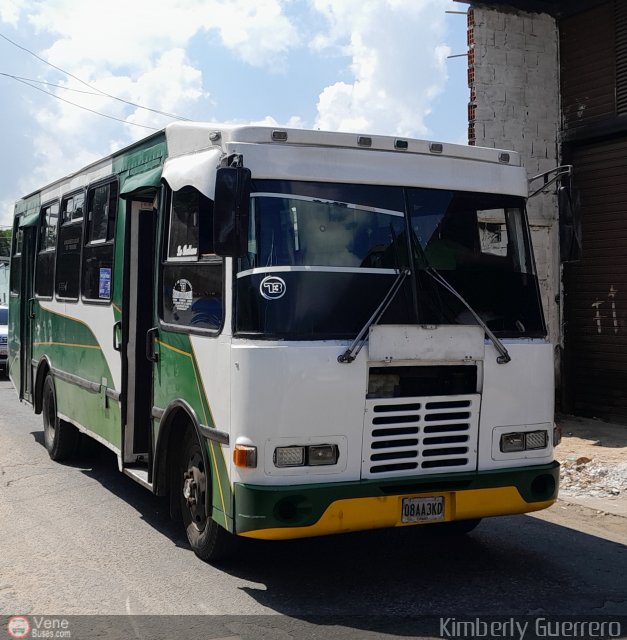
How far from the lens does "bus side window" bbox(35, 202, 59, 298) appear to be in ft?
31.9

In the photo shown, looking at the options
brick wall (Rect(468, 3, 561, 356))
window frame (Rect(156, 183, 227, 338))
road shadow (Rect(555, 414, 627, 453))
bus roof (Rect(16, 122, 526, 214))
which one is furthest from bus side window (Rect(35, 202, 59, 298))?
road shadow (Rect(555, 414, 627, 453))

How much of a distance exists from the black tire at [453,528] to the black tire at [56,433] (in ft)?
14.5

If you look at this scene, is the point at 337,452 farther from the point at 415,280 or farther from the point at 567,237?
the point at 567,237

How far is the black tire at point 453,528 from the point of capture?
6.55 m

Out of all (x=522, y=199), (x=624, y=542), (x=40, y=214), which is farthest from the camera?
(x=40, y=214)

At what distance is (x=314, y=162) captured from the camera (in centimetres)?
538

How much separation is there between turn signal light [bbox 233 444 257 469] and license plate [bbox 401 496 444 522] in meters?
0.96

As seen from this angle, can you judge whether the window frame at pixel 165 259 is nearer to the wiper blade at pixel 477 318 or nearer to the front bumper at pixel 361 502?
the front bumper at pixel 361 502

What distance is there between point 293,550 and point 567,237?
2.94 metres

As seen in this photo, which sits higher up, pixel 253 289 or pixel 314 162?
pixel 314 162

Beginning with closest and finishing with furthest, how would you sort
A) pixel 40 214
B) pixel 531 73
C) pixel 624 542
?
1. pixel 624 542
2. pixel 40 214
3. pixel 531 73

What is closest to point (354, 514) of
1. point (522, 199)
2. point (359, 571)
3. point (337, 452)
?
point (337, 452)

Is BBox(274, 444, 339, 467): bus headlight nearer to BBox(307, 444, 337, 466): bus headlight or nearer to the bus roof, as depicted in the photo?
BBox(307, 444, 337, 466): bus headlight
